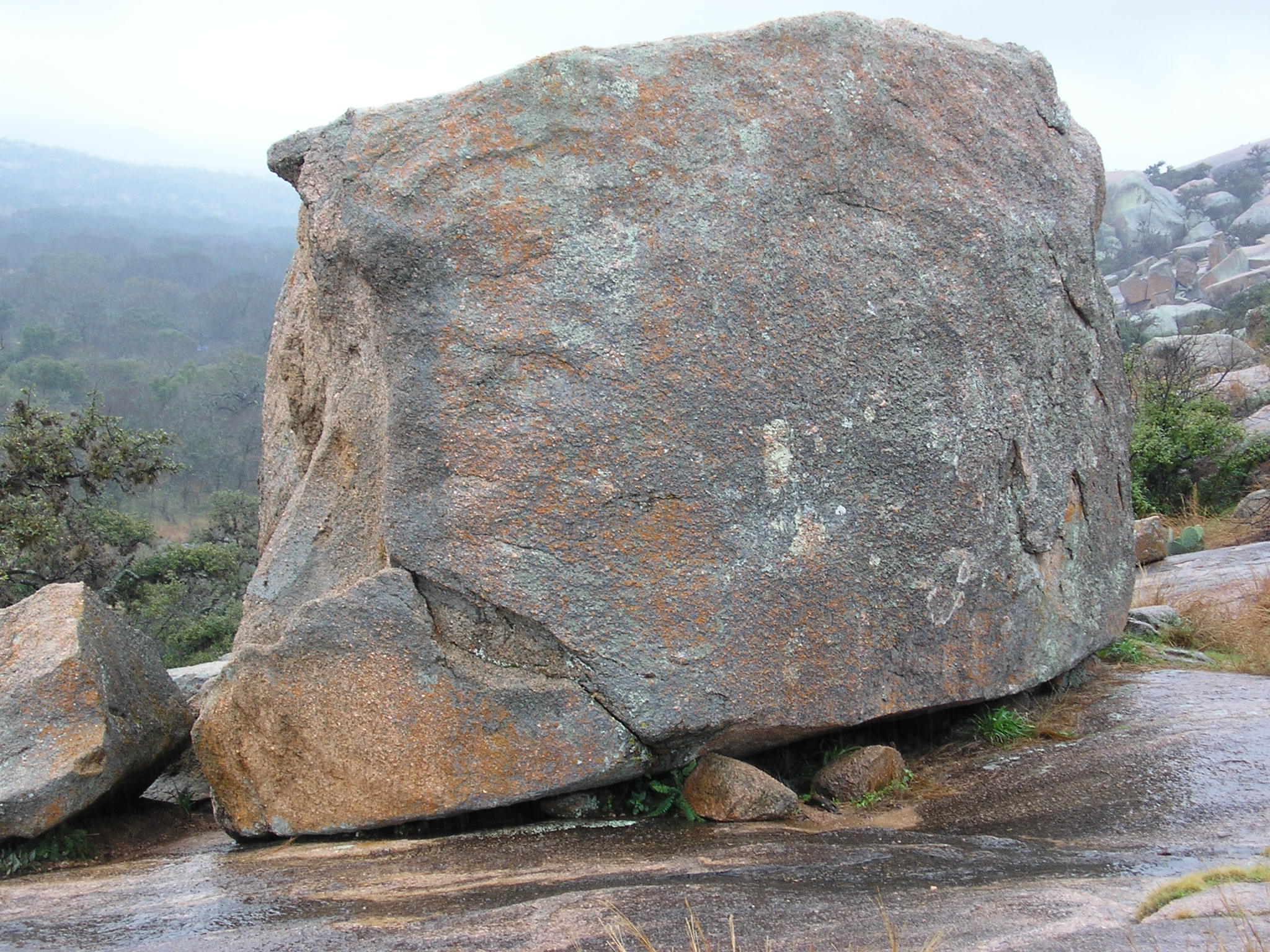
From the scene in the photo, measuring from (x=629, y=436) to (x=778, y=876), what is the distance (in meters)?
1.44

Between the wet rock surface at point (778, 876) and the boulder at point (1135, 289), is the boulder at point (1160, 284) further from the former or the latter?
the wet rock surface at point (778, 876)

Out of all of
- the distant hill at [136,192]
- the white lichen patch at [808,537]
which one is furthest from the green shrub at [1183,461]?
the distant hill at [136,192]

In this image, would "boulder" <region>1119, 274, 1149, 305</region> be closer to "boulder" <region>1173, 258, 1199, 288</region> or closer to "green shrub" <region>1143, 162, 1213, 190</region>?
"boulder" <region>1173, 258, 1199, 288</region>

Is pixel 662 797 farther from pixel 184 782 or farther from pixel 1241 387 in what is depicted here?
pixel 1241 387

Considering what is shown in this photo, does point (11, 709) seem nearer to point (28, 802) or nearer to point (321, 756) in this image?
point (28, 802)

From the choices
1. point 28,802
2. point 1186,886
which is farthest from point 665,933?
point 28,802

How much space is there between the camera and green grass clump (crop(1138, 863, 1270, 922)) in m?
2.66

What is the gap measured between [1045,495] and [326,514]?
2844mm

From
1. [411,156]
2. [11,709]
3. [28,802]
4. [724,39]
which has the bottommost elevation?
[28,802]

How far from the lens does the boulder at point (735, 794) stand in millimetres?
3775

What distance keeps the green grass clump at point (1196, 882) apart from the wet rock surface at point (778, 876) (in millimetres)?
71

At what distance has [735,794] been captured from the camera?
3.78 m

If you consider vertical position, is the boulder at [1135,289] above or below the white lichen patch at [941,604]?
above

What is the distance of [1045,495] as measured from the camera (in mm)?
4383
